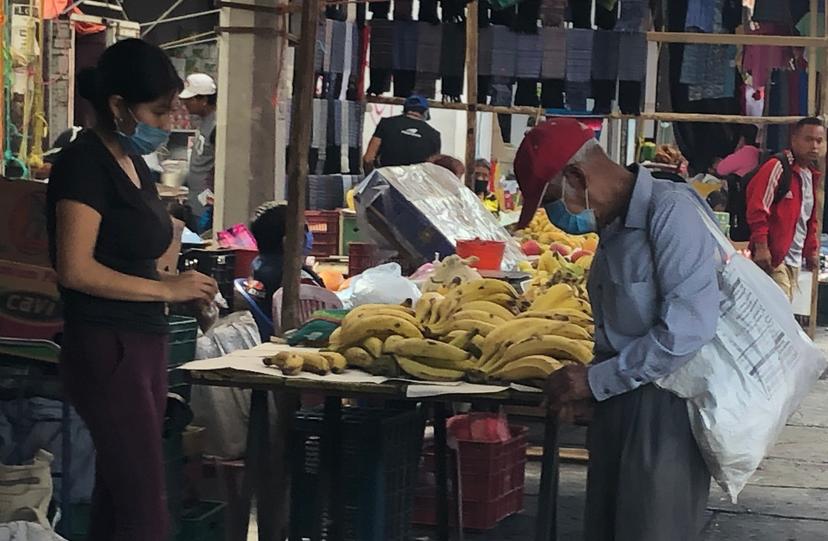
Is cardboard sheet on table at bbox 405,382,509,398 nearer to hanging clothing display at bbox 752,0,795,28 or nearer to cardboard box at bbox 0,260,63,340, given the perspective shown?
cardboard box at bbox 0,260,63,340

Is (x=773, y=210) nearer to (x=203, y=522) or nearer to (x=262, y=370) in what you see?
(x=203, y=522)

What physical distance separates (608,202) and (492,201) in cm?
866

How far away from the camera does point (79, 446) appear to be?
539 centimetres

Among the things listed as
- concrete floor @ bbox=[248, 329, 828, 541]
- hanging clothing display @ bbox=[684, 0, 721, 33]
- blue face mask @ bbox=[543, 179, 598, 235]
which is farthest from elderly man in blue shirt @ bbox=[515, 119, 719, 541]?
hanging clothing display @ bbox=[684, 0, 721, 33]

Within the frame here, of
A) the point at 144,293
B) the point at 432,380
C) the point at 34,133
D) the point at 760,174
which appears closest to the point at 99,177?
the point at 144,293

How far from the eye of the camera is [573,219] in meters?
4.32

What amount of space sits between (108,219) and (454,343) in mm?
1473

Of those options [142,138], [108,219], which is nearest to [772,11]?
[142,138]

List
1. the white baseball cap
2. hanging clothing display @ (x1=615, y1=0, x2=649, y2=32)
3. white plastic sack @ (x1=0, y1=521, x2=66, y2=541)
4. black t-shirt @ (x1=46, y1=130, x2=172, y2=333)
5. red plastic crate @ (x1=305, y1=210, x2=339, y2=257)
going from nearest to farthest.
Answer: black t-shirt @ (x1=46, y1=130, x2=172, y2=333), white plastic sack @ (x1=0, y1=521, x2=66, y2=541), the white baseball cap, red plastic crate @ (x1=305, y1=210, x2=339, y2=257), hanging clothing display @ (x1=615, y1=0, x2=649, y2=32)

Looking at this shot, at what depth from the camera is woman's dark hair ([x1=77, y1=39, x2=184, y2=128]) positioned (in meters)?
4.21

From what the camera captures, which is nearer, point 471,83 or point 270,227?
point 270,227

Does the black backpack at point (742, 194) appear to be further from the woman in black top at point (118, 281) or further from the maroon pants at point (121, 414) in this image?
the maroon pants at point (121, 414)

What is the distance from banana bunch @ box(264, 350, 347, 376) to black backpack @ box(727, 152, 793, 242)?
6.47 metres

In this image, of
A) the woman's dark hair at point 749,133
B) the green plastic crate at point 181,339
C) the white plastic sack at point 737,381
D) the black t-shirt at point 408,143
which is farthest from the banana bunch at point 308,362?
the woman's dark hair at point 749,133
